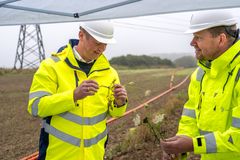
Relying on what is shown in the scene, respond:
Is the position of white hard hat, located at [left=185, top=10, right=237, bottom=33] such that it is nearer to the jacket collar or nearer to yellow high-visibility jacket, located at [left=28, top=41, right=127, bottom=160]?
the jacket collar

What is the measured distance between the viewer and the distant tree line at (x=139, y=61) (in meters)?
46.4

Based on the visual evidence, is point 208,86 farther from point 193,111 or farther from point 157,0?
point 157,0

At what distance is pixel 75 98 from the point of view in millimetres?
2596

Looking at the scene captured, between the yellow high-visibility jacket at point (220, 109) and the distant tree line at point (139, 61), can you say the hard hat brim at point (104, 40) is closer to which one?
the yellow high-visibility jacket at point (220, 109)

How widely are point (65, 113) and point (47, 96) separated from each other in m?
0.19

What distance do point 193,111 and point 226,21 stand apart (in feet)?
2.34

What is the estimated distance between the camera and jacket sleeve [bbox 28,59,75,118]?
259cm

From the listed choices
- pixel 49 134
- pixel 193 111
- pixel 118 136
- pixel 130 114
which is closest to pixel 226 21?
pixel 193 111

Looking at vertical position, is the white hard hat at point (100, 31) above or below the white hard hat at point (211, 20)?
below

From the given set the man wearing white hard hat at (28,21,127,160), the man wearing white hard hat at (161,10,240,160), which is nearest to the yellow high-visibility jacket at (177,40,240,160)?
the man wearing white hard hat at (161,10,240,160)

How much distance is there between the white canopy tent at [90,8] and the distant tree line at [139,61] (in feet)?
139

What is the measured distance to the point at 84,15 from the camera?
336cm

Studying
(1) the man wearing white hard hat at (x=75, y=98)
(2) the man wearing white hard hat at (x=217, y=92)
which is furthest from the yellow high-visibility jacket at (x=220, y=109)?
(1) the man wearing white hard hat at (x=75, y=98)

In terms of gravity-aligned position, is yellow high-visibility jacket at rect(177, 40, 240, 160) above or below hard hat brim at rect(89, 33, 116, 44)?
below
